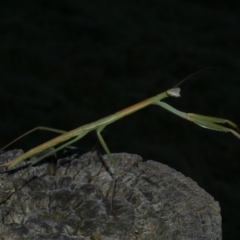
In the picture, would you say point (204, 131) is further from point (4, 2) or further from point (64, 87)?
point (4, 2)

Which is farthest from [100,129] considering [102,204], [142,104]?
[102,204]

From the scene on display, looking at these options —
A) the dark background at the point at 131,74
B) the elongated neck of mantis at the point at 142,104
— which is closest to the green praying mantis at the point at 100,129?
the elongated neck of mantis at the point at 142,104

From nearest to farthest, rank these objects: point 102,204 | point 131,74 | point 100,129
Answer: point 102,204
point 100,129
point 131,74

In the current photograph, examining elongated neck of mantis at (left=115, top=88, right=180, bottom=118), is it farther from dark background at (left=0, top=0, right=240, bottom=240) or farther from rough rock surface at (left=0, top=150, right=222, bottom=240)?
dark background at (left=0, top=0, right=240, bottom=240)

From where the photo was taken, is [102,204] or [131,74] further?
[131,74]

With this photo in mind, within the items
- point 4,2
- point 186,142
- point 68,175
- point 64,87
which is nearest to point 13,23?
point 4,2

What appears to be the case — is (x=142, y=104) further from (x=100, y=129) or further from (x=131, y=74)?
(x=131, y=74)
